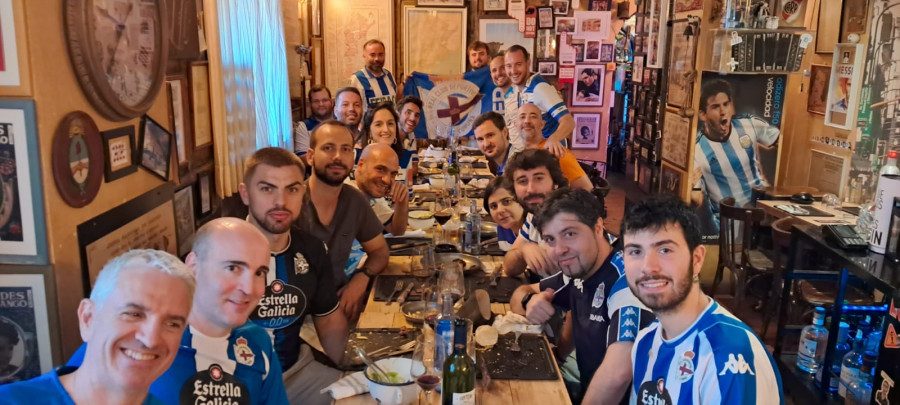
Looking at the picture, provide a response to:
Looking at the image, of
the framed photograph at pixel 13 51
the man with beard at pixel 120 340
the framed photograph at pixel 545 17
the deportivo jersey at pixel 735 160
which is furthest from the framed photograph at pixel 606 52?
the man with beard at pixel 120 340

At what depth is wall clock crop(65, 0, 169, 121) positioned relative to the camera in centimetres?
203

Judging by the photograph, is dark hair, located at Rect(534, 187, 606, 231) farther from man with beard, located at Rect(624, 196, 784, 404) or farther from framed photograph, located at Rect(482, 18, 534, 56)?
framed photograph, located at Rect(482, 18, 534, 56)

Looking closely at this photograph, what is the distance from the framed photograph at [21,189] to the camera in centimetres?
183

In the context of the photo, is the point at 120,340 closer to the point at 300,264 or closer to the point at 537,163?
the point at 300,264

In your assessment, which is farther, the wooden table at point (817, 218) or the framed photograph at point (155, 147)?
the wooden table at point (817, 218)

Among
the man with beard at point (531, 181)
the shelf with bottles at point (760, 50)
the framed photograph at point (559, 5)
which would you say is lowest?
the man with beard at point (531, 181)

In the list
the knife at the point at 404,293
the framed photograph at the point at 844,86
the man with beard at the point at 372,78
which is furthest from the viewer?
the man with beard at the point at 372,78

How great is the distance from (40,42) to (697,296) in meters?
1.97

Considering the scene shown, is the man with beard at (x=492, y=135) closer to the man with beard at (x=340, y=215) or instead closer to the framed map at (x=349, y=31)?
the man with beard at (x=340, y=215)

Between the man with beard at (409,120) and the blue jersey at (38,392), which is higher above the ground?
the man with beard at (409,120)

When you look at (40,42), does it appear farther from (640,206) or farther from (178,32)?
(640,206)

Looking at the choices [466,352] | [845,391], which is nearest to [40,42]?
[466,352]

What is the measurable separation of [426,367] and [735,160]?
4744 millimetres

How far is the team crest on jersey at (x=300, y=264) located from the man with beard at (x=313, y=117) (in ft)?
10.6
